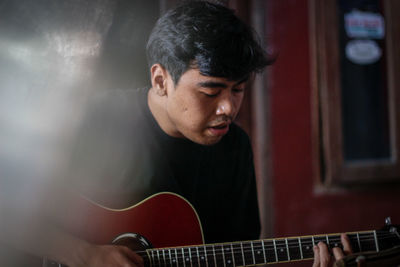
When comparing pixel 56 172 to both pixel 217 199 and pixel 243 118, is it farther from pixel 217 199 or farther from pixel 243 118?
pixel 243 118

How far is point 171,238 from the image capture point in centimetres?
73

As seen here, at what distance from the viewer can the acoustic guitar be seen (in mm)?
686

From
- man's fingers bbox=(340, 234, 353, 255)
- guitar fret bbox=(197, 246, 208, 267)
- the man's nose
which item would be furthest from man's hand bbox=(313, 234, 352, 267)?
the man's nose

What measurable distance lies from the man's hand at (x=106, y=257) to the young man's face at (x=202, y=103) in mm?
257

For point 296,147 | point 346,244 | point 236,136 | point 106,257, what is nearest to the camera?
point 106,257

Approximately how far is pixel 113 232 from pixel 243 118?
2.02 ft

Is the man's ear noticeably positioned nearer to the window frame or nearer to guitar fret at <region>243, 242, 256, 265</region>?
guitar fret at <region>243, 242, 256, 265</region>

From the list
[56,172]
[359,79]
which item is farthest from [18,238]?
[359,79]

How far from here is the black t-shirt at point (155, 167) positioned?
2.29ft

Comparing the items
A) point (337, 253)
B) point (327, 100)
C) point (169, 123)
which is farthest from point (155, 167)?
point (327, 100)

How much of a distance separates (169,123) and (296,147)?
622 mm

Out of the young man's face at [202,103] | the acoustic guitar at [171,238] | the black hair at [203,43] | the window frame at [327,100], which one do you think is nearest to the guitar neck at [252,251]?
the acoustic guitar at [171,238]

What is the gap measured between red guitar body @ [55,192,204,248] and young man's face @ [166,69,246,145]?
0.15m

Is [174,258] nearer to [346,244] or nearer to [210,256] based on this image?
[210,256]
